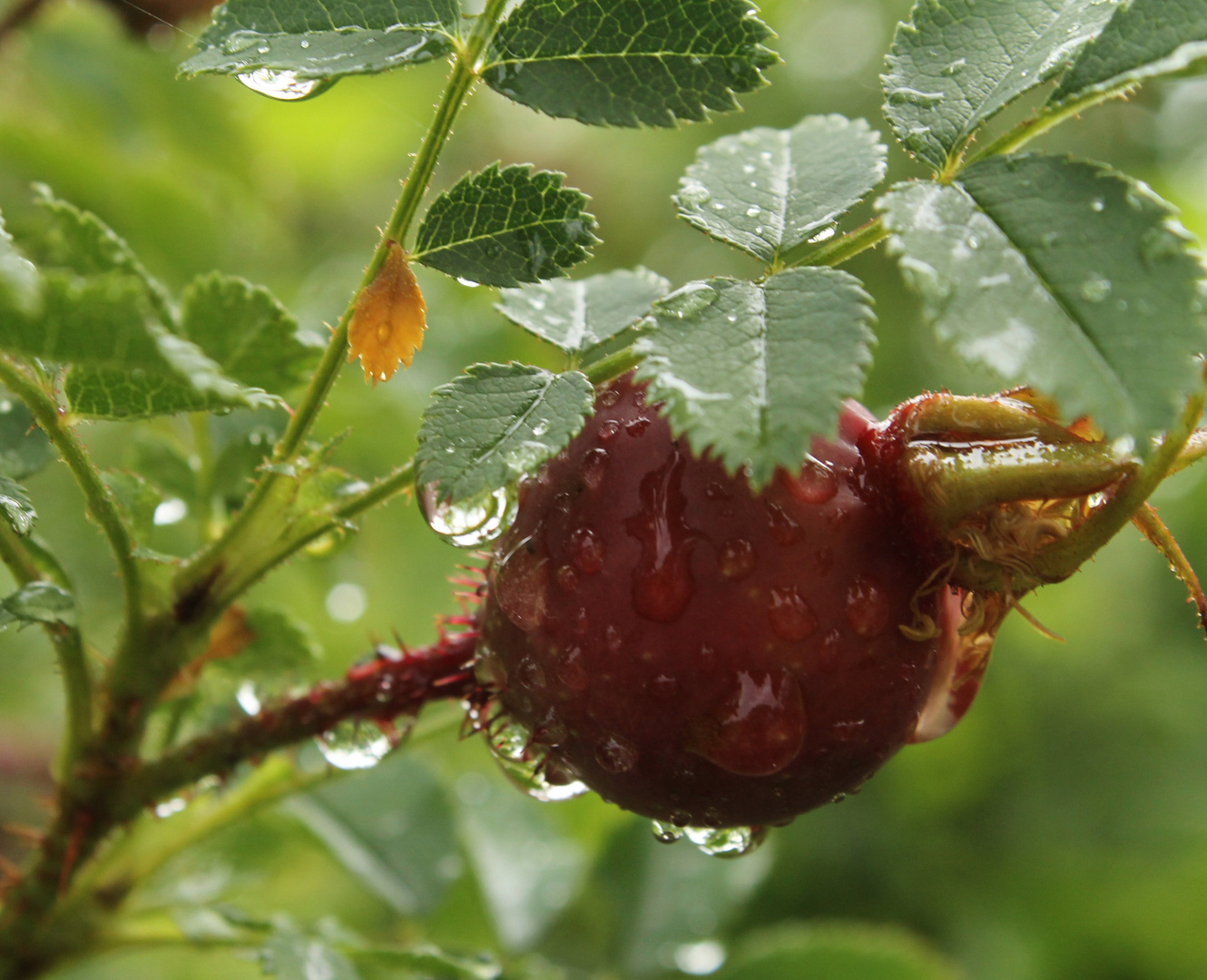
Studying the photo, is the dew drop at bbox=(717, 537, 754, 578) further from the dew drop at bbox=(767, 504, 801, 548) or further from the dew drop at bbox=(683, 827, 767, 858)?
the dew drop at bbox=(683, 827, 767, 858)

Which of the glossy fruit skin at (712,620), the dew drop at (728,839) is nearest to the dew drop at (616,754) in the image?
the glossy fruit skin at (712,620)

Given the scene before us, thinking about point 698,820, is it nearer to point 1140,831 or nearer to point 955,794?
point 955,794

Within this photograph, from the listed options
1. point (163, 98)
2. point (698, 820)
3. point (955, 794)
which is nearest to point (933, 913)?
point (955, 794)

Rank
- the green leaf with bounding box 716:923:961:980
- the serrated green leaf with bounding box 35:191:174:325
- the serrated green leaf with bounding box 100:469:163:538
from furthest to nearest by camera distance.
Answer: the green leaf with bounding box 716:923:961:980, the serrated green leaf with bounding box 35:191:174:325, the serrated green leaf with bounding box 100:469:163:538

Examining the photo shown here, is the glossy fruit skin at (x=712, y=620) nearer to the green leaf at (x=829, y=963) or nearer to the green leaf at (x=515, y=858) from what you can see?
the green leaf at (x=829, y=963)

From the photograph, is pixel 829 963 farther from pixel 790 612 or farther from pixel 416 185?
pixel 416 185

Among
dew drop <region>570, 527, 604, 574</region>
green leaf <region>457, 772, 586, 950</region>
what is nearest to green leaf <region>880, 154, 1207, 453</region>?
dew drop <region>570, 527, 604, 574</region>

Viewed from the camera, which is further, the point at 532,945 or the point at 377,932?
the point at 377,932
